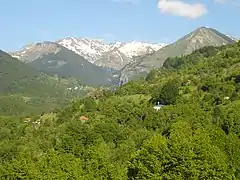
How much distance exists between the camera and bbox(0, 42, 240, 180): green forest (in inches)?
2024

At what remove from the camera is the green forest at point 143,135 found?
5141 cm

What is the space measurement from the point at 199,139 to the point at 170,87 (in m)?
101

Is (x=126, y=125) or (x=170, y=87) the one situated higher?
(x=170, y=87)

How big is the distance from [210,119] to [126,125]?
30.4 m

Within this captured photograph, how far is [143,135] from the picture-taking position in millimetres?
107688

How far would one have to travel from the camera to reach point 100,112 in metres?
157

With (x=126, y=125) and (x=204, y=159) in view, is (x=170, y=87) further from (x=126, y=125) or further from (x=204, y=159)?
(x=204, y=159)

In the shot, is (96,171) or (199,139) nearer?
(199,139)

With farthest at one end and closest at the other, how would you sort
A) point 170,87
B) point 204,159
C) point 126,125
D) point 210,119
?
point 170,87
point 126,125
point 210,119
point 204,159

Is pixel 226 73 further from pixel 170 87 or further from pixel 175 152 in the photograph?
pixel 175 152

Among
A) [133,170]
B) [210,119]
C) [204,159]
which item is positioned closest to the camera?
[204,159]

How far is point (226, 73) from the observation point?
162750mm

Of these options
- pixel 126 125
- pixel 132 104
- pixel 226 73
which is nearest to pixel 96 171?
pixel 126 125

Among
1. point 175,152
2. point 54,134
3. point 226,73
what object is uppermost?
point 226,73
